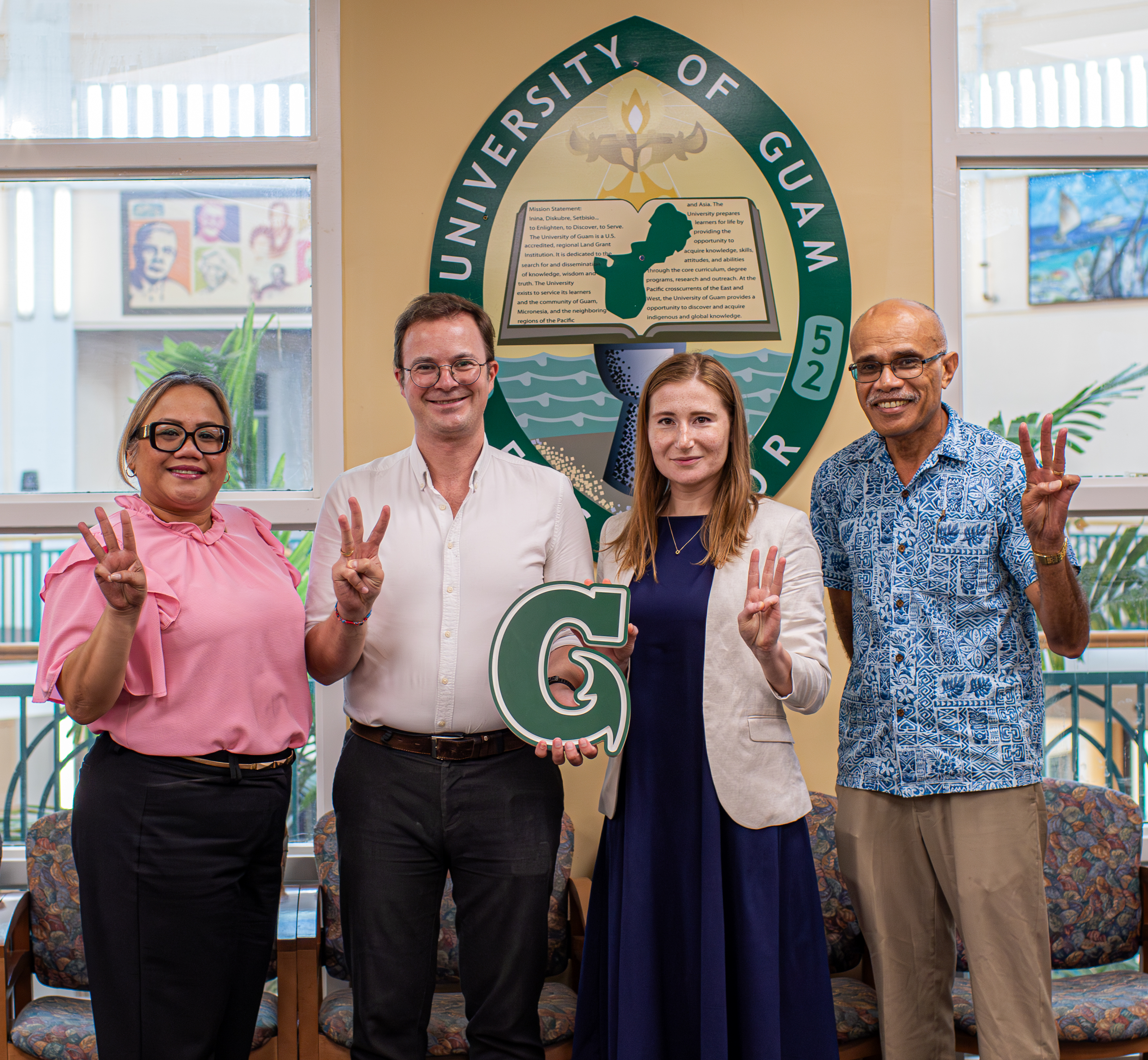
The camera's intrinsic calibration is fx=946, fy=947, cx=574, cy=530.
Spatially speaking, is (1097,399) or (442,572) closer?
(442,572)

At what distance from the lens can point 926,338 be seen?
2201 millimetres

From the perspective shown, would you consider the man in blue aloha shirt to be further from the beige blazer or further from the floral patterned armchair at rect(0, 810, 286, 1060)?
the floral patterned armchair at rect(0, 810, 286, 1060)

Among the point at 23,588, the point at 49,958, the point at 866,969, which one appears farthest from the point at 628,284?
the point at 49,958

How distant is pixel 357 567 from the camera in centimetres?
196

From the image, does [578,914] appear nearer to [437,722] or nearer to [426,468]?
[437,722]

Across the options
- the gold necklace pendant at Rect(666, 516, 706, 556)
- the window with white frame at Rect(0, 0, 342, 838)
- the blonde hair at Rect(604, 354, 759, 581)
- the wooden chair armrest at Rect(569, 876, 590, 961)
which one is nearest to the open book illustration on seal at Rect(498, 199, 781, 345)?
the window with white frame at Rect(0, 0, 342, 838)

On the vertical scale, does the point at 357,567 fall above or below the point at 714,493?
below

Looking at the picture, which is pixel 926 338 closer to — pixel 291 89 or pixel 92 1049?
pixel 291 89

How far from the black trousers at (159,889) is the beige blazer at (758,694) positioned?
84cm

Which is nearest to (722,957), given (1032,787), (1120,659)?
(1032,787)

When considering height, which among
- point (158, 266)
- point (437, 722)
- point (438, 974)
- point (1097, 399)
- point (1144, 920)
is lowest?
point (438, 974)

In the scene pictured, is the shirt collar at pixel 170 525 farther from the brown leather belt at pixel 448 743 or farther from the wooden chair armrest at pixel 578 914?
the wooden chair armrest at pixel 578 914

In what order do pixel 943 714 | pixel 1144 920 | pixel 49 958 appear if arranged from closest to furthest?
pixel 943 714
pixel 49 958
pixel 1144 920

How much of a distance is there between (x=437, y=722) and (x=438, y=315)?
0.92m
